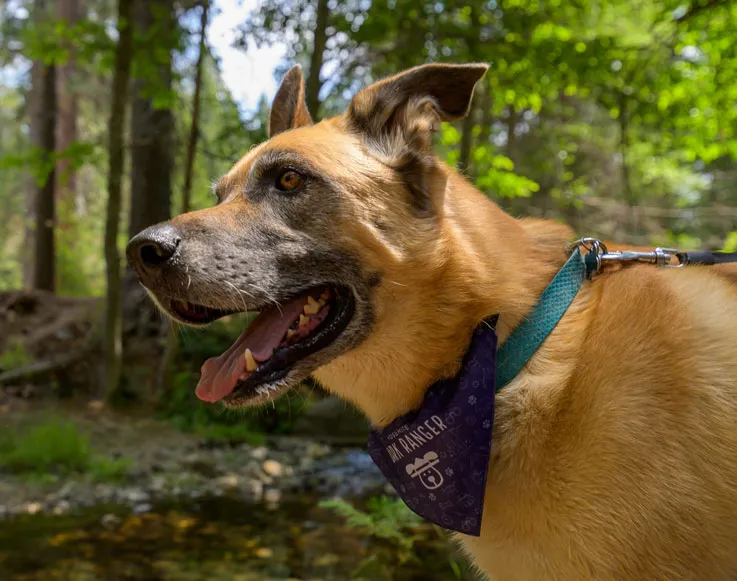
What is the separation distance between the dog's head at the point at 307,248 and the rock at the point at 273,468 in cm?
538

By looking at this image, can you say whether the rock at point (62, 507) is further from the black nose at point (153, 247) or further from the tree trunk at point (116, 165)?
the black nose at point (153, 247)

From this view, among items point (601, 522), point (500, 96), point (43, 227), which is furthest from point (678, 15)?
point (43, 227)

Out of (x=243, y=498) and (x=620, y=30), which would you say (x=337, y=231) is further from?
(x=620, y=30)

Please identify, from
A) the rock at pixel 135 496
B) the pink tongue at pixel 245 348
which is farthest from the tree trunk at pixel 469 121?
the pink tongue at pixel 245 348

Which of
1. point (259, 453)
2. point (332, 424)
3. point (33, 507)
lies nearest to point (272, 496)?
point (259, 453)

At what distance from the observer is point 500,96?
9109 mm

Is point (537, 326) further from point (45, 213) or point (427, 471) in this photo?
point (45, 213)

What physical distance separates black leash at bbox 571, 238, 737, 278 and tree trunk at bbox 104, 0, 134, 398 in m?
7.64

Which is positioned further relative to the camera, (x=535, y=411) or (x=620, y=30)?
(x=620, y=30)

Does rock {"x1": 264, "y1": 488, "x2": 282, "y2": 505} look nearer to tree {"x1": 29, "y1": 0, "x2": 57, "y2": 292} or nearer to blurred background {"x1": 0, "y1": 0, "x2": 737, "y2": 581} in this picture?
blurred background {"x1": 0, "y1": 0, "x2": 737, "y2": 581}

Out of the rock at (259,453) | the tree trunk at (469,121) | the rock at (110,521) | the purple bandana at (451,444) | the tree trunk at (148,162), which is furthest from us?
the tree trunk at (148,162)

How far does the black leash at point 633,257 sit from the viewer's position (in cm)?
252

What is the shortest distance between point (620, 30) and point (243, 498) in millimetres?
11052

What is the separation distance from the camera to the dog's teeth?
2471 mm
